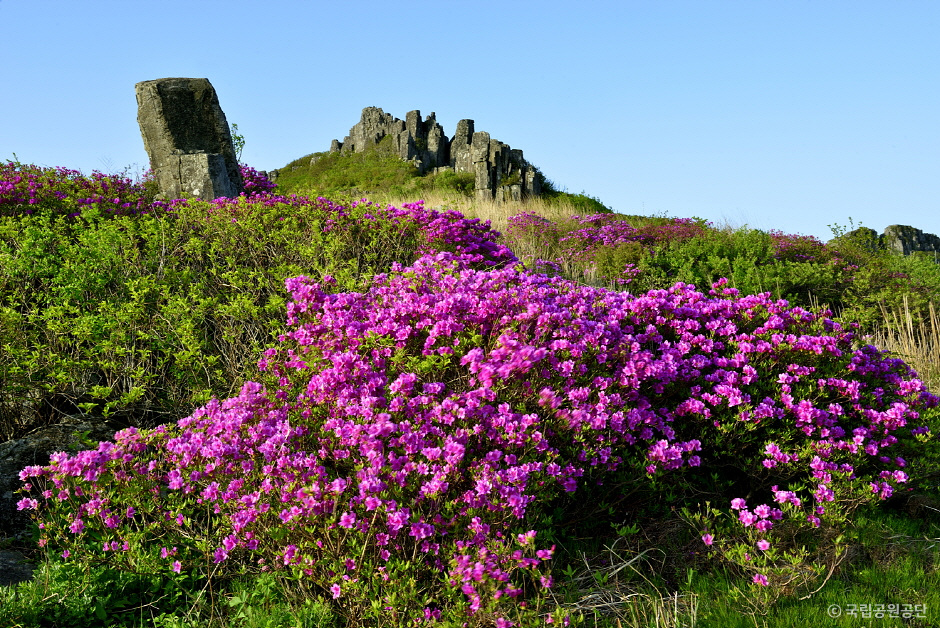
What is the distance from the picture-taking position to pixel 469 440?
10.3 feet

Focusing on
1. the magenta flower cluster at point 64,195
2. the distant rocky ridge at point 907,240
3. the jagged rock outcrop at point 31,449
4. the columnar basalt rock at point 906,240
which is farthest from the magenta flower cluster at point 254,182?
the distant rocky ridge at point 907,240

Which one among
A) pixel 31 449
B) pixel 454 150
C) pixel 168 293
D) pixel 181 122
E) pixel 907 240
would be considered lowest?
pixel 31 449

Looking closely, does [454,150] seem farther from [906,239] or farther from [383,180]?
[906,239]

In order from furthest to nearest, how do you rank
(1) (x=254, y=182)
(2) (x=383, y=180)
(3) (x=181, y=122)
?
(2) (x=383, y=180)
(1) (x=254, y=182)
(3) (x=181, y=122)

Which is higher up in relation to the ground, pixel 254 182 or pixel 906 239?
pixel 254 182

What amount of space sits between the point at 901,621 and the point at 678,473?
4.07ft

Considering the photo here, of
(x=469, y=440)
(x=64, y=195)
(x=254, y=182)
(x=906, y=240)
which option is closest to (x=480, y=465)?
(x=469, y=440)

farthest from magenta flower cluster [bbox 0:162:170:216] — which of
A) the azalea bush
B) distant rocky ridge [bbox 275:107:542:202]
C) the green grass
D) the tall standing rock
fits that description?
distant rocky ridge [bbox 275:107:542:202]

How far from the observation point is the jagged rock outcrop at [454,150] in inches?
1024

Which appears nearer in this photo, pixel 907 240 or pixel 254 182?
pixel 254 182

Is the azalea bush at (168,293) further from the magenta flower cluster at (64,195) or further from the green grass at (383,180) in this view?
the green grass at (383,180)

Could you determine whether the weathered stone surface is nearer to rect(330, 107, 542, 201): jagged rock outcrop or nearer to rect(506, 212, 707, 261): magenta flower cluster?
rect(506, 212, 707, 261): magenta flower cluster

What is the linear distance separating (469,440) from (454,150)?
1385 inches

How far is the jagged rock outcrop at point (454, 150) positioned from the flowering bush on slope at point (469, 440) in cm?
1675
